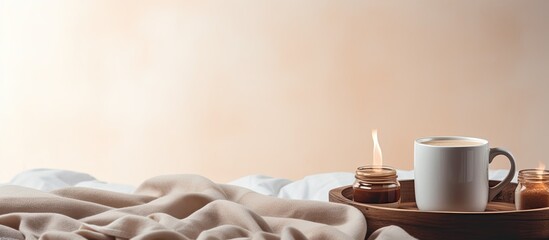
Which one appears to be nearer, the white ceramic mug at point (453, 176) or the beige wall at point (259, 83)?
the white ceramic mug at point (453, 176)

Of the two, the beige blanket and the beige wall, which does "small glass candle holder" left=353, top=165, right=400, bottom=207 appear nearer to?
the beige blanket

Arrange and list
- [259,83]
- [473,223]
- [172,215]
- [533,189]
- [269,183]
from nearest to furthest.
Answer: [473,223] → [533,189] → [172,215] → [269,183] → [259,83]

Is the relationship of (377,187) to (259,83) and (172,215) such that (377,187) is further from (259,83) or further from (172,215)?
(259,83)

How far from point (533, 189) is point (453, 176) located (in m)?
0.13

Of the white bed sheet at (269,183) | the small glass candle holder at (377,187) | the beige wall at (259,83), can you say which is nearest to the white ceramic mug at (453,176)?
the small glass candle holder at (377,187)

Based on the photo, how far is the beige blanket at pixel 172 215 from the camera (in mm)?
1163

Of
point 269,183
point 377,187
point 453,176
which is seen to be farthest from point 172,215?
point 269,183

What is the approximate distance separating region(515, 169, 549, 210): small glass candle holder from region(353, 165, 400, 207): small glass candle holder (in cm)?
19

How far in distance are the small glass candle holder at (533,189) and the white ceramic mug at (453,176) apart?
0.20ft

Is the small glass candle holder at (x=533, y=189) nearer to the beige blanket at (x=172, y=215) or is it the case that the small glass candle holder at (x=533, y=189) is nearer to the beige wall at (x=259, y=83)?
the beige blanket at (x=172, y=215)

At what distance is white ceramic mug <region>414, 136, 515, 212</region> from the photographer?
4.07 ft

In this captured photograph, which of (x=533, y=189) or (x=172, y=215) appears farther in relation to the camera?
(x=172, y=215)

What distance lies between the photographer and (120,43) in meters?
3.93

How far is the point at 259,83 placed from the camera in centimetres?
383
